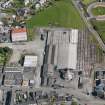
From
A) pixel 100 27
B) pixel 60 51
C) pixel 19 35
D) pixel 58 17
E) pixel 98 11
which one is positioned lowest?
pixel 60 51

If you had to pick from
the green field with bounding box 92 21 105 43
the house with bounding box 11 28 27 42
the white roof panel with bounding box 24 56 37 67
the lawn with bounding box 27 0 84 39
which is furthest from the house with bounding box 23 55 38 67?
the green field with bounding box 92 21 105 43

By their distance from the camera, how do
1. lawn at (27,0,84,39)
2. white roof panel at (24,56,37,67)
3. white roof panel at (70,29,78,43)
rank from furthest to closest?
lawn at (27,0,84,39), white roof panel at (70,29,78,43), white roof panel at (24,56,37,67)

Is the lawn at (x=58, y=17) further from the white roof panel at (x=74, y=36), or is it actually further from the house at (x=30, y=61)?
the house at (x=30, y=61)

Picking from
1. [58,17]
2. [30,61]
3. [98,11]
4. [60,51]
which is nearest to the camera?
[30,61]

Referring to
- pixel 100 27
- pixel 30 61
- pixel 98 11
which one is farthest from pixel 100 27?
pixel 30 61

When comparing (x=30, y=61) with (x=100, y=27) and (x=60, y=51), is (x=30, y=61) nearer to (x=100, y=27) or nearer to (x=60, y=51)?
(x=60, y=51)

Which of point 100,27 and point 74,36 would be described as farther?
point 100,27

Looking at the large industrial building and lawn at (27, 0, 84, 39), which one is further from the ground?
lawn at (27, 0, 84, 39)

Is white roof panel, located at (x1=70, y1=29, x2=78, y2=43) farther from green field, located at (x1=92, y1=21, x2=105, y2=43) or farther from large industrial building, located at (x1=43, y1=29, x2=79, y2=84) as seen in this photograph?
green field, located at (x1=92, y1=21, x2=105, y2=43)
